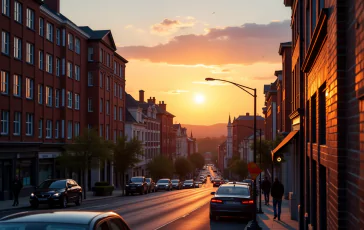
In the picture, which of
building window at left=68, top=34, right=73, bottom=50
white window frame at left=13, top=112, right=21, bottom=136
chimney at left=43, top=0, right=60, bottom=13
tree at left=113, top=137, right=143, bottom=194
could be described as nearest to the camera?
white window frame at left=13, top=112, right=21, bottom=136

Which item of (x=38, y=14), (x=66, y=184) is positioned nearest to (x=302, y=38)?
(x=66, y=184)

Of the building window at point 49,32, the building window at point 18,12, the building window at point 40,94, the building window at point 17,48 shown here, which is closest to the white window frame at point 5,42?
the building window at point 17,48

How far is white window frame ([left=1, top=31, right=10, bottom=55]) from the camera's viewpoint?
36.7 metres

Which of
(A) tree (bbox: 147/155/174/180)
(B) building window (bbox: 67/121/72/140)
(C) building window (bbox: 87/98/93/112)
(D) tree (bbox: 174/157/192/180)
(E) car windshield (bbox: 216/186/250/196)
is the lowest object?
(D) tree (bbox: 174/157/192/180)

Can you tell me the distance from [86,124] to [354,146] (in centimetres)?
5141

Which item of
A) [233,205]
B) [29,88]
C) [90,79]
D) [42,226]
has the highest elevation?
[90,79]

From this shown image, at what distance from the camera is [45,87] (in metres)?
44.8

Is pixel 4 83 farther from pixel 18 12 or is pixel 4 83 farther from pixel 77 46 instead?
pixel 77 46

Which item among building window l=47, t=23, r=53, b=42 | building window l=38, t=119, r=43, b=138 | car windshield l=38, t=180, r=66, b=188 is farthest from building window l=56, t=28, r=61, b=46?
car windshield l=38, t=180, r=66, b=188

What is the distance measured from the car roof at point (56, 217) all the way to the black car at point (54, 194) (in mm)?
23665

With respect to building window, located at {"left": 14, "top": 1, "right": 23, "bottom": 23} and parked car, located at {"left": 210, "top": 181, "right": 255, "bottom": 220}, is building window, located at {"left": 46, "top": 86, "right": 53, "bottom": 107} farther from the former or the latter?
parked car, located at {"left": 210, "top": 181, "right": 255, "bottom": 220}

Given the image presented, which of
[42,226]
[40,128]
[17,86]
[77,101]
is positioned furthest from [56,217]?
[77,101]

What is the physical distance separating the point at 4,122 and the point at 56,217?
1289 inches

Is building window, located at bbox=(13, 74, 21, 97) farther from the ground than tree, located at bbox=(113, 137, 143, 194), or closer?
farther from the ground
